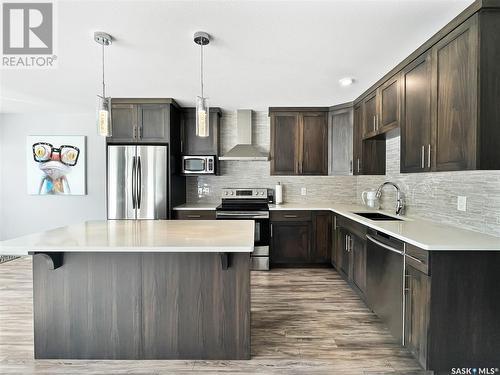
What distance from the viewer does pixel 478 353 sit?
1700mm

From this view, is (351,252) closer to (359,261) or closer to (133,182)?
(359,261)

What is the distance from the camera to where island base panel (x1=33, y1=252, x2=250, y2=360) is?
6.48 ft

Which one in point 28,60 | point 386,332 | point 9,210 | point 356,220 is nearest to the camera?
point 386,332

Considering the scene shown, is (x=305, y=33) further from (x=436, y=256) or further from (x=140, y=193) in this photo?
(x=140, y=193)

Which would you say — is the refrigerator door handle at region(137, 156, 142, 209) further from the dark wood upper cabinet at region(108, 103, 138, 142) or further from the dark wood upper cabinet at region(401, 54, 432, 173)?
the dark wood upper cabinet at region(401, 54, 432, 173)

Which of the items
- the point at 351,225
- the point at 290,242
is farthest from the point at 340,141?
the point at 290,242

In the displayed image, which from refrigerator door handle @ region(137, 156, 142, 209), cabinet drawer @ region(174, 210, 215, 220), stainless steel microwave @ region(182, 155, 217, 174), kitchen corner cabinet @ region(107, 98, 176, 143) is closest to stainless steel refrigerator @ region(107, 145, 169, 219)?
refrigerator door handle @ region(137, 156, 142, 209)

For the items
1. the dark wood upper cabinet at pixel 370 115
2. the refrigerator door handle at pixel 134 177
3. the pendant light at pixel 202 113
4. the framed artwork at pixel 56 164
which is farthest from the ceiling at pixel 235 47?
the framed artwork at pixel 56 164

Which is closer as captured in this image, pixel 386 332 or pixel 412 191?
pixel 386 332

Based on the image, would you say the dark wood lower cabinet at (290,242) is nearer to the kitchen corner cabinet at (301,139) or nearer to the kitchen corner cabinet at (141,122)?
the kitchen corner cabinet at (301,139)

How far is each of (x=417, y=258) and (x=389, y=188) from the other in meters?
2.02

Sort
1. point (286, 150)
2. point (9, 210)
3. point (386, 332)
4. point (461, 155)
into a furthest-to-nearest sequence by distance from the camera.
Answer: point (9, 210), point (286, 150), point (386, 332), point (461, 155)

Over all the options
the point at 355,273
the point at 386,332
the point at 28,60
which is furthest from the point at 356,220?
the point at 28,60

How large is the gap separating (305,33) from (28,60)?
8.64 ft
